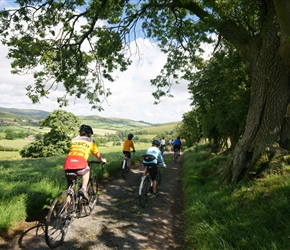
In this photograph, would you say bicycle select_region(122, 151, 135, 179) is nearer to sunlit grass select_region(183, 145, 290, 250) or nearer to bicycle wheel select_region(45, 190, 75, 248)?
sunlit grass select_region(183, 145, 290, 250)

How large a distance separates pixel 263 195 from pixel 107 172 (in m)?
8.10

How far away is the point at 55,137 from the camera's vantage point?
141ft

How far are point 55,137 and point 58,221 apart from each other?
41.9m

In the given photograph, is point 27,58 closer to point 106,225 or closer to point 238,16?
point 106,225

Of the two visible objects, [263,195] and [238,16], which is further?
[238,16]

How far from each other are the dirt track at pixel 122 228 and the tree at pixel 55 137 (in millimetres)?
36687

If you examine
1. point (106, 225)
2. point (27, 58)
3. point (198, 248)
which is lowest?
point (106, 225)

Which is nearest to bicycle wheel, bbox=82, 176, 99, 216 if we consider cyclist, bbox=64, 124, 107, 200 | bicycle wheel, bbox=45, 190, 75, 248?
cyclist, bbox=64, 124, 107, 200

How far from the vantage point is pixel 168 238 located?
5.38 meters

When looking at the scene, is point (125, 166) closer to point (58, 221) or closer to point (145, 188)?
point (145, 188)

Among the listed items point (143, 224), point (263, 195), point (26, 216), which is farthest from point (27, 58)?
point (263, 195)

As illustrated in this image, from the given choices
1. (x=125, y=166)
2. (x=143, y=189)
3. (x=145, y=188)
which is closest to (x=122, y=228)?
(x=143, y=189)

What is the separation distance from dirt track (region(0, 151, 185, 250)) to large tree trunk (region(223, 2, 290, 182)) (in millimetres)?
2946

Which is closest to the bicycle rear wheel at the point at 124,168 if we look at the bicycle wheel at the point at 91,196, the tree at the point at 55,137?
the bicycle wheel at the point at 91,196
